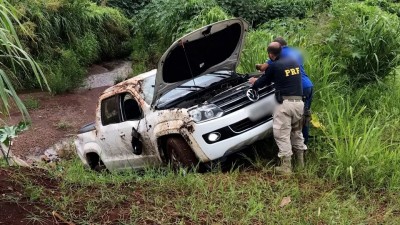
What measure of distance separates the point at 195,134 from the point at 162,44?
923cm

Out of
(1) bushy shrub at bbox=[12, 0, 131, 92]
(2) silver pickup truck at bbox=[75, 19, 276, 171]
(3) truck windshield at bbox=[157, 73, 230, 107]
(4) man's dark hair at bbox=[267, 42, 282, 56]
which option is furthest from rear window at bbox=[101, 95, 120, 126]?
(1) bushy shrub at bbox=[12, 0, 131, 92]

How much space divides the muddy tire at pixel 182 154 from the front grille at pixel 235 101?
2.09 ft

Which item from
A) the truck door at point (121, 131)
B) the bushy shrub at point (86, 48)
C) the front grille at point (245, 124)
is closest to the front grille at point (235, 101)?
the front grille at point (245, 124)

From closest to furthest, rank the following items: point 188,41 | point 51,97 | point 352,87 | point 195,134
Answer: point 195,134 → point 188,41 → point 352,87 → point 51,97

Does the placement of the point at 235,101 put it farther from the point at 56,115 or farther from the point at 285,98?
the point at 56,115

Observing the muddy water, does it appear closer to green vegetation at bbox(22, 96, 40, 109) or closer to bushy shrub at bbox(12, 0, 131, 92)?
bushy shrub at bbox(12, 0, 131, 92)

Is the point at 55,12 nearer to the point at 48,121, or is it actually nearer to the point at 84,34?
the point at 84,34

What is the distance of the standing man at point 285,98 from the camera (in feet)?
16.6

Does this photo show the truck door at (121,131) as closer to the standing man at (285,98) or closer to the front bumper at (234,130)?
the front bumper at (234,130)

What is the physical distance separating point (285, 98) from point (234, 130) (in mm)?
689

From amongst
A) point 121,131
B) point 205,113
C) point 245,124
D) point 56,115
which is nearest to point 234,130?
point 245,124

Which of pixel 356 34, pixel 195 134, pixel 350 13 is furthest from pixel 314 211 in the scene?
pixel 350 13

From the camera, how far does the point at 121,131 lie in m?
6.43

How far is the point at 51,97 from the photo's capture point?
13.6m
